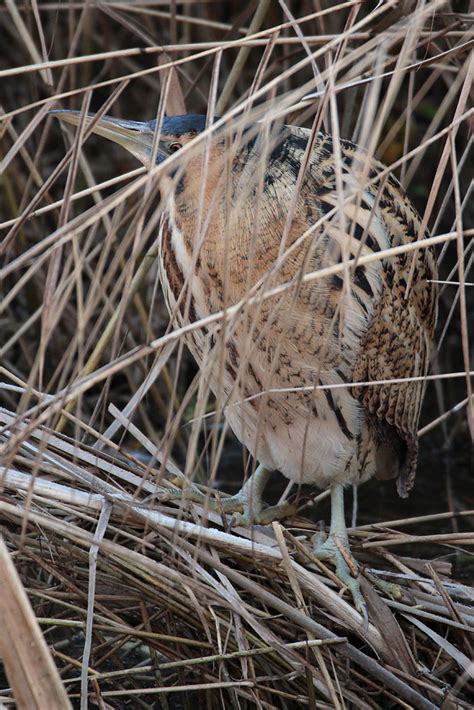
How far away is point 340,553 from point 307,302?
59 centimetres

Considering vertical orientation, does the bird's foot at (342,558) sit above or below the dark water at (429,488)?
above

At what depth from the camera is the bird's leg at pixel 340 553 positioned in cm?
236

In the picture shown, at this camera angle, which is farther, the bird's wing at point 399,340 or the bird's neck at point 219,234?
the bird's wing at point 399,340

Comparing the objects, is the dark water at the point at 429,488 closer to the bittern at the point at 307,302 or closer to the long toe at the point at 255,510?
the long toe at the point at 255,510

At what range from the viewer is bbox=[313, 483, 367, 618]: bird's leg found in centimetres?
236

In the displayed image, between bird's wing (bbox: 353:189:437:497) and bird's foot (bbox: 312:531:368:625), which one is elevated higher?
bird's wing (bbox: 353:189:437:497)

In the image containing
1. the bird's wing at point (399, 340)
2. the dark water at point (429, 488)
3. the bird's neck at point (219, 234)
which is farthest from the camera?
the dark water at point (429, 488)

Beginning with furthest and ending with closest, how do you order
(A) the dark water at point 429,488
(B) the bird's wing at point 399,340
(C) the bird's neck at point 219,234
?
(A) the dark water at point 429,488
(B) the bird's wing at point 399,340
(C) the bird's neck at point 219,234

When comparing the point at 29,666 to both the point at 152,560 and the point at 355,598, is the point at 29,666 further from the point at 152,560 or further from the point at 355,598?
the point at 355,598

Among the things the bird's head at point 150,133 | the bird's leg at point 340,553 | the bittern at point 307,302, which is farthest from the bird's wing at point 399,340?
the bird's head at point 150,133

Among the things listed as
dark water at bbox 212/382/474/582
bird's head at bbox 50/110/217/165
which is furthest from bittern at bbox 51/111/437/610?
dark water at bbox 212/382/474/582

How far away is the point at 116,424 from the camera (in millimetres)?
2551

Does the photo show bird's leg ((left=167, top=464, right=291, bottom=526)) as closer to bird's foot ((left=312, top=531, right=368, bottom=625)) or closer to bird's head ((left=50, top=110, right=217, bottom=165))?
bird's foot ((left=312, top=531, right=368, bottom=625))

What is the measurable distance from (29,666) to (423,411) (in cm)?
288
